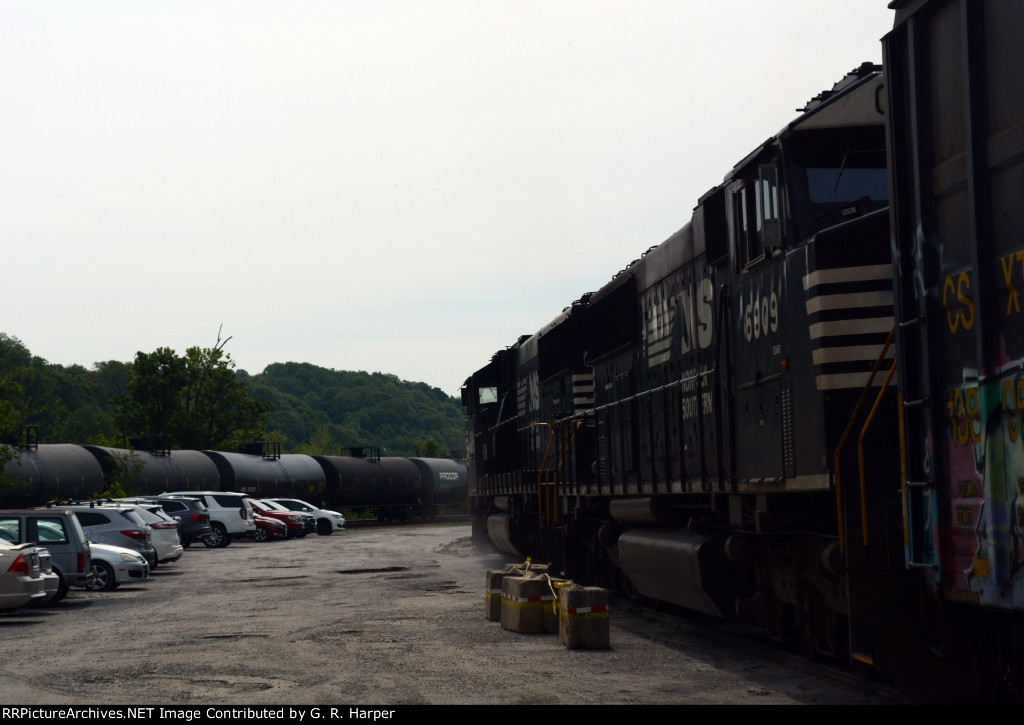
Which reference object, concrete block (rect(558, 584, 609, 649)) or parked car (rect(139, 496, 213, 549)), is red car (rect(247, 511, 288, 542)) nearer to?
parked car (rect(139, 496, 213, 549))

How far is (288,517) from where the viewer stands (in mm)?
44844

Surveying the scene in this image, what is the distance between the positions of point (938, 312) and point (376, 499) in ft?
179

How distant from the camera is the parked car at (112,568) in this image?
22375 millimetres

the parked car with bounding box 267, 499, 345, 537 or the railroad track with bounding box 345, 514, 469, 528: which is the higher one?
the parked car with bounding box 267, 499, 345, 537

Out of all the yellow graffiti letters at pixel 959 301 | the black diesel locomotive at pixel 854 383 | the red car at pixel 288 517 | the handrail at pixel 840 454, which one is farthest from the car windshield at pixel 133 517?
the yellow graffiti letters at pixel 959 301

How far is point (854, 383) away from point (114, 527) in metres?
19.5

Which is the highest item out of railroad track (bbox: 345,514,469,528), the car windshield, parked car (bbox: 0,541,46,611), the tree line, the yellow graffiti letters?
the tree line

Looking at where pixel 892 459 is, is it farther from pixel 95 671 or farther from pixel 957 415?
pixel 95 671

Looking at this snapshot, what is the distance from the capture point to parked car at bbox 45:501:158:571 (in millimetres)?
24828

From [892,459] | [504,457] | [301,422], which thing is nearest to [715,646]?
[892,459]

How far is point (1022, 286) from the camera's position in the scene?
5.97m

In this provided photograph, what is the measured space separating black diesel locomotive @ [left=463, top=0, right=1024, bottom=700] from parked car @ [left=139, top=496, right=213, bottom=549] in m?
22.3

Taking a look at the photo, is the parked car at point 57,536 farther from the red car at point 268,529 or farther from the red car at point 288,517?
the red car at point 288,517

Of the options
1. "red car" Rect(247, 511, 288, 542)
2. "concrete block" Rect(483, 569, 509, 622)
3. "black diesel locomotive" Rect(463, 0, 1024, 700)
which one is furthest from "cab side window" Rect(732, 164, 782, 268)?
"red car" Rect(247, 511, 288, 542)
